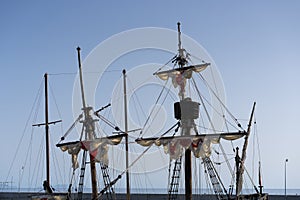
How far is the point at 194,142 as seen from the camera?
38781 millimetres

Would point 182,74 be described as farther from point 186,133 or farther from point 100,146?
point 100,146

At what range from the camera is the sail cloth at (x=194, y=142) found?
38.7 meters

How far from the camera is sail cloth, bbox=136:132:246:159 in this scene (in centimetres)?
3869

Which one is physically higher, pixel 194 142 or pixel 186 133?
pixel 186 133

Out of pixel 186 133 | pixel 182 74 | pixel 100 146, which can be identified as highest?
pixel 182 74

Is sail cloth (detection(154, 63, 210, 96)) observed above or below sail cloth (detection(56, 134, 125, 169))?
above

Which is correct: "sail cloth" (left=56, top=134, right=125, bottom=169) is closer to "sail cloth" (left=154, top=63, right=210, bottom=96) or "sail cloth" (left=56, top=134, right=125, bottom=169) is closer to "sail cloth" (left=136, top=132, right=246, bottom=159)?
"sail cloth" (left=136, top=132, right=246, bottom=159)

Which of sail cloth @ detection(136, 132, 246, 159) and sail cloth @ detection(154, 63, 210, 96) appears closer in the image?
sail cloth @ detection(136, 132, 246, 159)

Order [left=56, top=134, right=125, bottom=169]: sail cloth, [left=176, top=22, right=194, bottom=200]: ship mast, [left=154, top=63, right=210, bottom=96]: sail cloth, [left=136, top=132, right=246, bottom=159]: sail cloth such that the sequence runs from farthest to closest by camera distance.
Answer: [left=56, top=134, right=125, bottom=169]: sail cloth → [left=154, top=63, right=210, bottom=96]: sail cloth → [left=136, top=132, right=246, bottom=159]: sail cloth → [left=176, top=22, right=194, bottom=200]: ship mast

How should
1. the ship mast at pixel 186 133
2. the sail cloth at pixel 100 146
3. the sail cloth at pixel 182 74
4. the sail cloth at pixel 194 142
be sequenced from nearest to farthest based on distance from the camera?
the ship mast at pixel 186 133, the sail cloth at pixel 194 142, the sail cloth at pixel 182 74, the sail cloth at pixel 100 146

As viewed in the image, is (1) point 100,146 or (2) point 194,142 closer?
(2) point 194,142

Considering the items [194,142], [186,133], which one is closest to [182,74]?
[186,133]

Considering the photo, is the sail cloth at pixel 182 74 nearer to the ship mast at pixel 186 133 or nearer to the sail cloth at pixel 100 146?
the ship mast at pixel 186 133

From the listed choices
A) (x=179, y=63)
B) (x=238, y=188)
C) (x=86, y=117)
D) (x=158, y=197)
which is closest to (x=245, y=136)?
(x=238, y=188)
